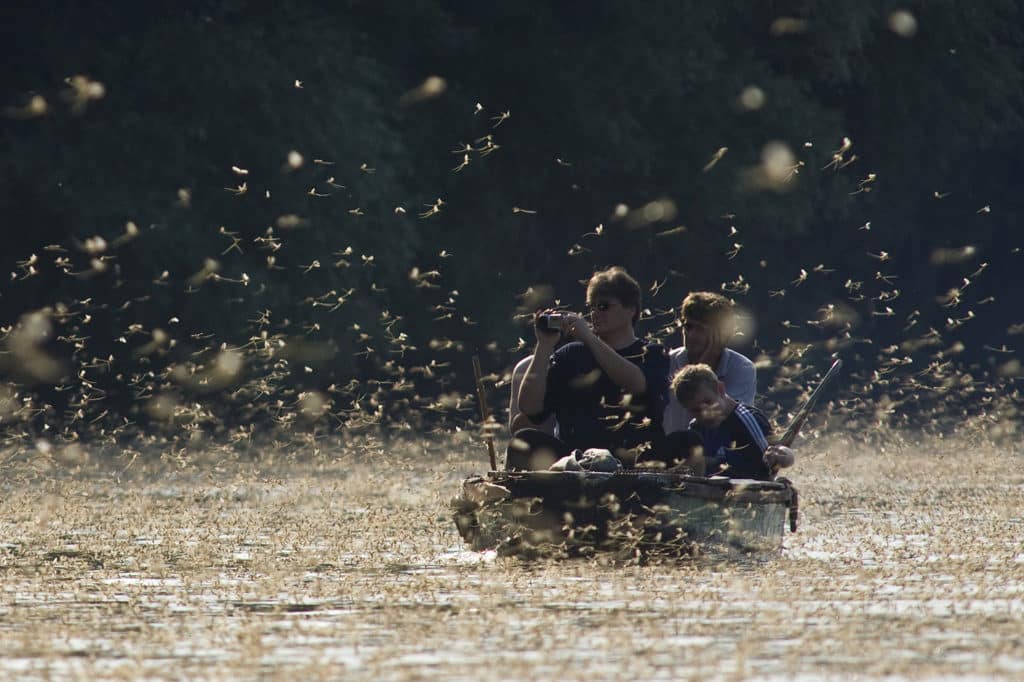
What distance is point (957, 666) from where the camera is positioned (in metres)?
9.59

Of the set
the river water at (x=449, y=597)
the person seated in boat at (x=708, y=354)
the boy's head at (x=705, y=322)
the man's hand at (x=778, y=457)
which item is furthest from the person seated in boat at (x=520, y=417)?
the man's hand at (x=778, y=457)

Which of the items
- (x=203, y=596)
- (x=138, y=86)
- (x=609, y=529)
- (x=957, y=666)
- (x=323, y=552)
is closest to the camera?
(x=957, y=666)

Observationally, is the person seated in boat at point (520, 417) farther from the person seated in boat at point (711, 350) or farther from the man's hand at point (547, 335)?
the person seated in boat at point (711, 350)

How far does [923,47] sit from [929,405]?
736 cm

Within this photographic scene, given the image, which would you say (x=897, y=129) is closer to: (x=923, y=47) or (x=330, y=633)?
(x=923, y=47)

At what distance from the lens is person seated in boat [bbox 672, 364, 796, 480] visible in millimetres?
13844

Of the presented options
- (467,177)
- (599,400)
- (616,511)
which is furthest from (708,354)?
(467,177)

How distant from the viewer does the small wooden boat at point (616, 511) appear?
13547 millimetres

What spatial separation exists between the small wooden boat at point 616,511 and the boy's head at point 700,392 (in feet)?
1.37

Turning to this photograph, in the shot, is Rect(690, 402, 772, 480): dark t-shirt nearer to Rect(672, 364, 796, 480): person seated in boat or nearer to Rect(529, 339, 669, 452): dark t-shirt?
Rect(672, 364, 796, 480): person seated in boat

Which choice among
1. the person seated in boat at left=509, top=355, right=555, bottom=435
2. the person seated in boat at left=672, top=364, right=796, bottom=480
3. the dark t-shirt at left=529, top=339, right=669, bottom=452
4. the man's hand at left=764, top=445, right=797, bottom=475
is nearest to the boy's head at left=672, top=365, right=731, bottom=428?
the person seated in boat at left=672, top=364, right=796, bottom=480

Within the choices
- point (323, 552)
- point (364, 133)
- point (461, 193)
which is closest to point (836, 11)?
point (461, 193)

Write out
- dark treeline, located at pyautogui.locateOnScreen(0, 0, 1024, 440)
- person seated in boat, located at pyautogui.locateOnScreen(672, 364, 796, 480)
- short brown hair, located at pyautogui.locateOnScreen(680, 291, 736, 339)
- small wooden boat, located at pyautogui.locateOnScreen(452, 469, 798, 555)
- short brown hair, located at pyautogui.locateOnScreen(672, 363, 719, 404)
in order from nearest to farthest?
small wooden boat, located at pyautogui.locateOnScreen(452, 469, 798, 555), short brown hair, located at pyautogui.locateOnScreen(672, 363, 719, 404), person seated in boat, located at pyautogui.locateOnScreen(672, 364, 796, 480), short brown hair, located at pyautogui.locateOnScreen(680, 291, 736, 339), dark treeline, located at pyautogui.locateOnScreen(0, 0, 1024, 440)

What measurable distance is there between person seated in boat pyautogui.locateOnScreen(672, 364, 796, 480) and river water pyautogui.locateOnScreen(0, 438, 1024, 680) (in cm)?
56
